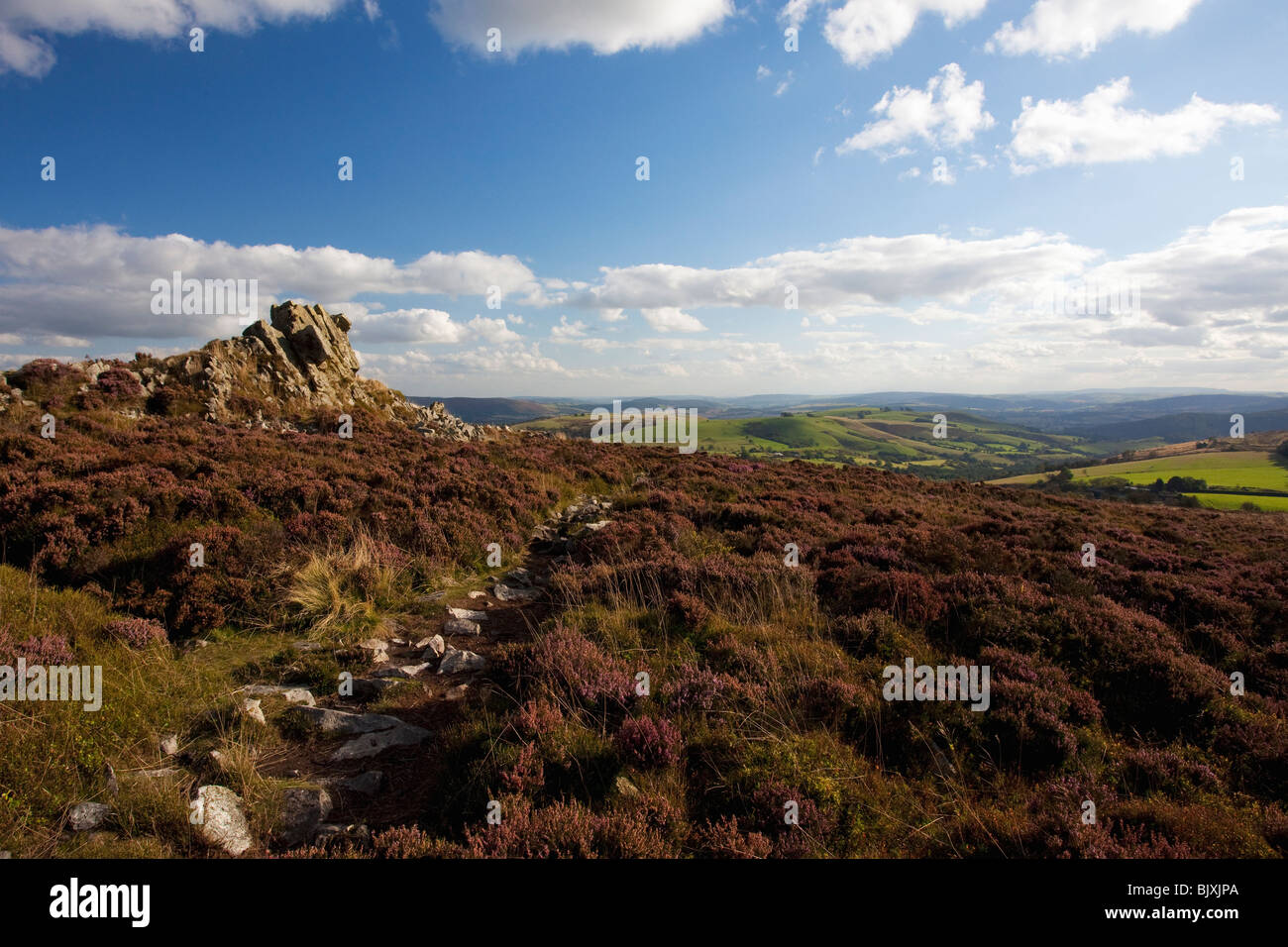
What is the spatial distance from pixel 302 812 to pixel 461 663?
→ 2.71m

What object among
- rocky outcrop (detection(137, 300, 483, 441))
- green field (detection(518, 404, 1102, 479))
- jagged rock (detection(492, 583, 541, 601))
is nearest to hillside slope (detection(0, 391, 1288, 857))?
jagged rock (detection(492, 583, 541, 601))

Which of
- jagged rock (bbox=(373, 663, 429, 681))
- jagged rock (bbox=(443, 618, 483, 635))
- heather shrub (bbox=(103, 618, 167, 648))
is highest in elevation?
heather shrub (bbox=(103, 618, 167, 648))

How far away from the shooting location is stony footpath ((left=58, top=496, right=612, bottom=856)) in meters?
3.95

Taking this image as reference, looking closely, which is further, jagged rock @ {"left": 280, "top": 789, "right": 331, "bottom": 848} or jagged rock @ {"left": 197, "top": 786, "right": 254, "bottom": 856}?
jagged rock @ {"left": 280, "top": 789, "right": 331, "bottom": 848}

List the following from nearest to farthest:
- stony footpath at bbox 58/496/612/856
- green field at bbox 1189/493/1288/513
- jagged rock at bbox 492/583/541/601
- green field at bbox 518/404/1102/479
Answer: stony footpath at bbox 58/496/612/856 < jagged rock at bbox 492/583/541/601 < green field at bbox 1189/493/1288/513 < green field at bbox 518/404/1102/479

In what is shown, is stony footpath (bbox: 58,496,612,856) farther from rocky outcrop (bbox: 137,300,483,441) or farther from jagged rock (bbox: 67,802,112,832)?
rocky outcrop (bbox: 137,300,483,441)

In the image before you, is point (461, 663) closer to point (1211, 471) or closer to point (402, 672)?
point (402, 672)

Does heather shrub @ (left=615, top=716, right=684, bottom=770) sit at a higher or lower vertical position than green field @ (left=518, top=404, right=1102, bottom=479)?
lower

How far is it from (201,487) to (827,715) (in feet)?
38.7

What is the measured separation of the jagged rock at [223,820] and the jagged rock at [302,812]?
0.79ft

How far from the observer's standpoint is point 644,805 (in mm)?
4051

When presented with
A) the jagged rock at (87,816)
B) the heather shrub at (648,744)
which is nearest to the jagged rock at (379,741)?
the jagged rock at (87,816)

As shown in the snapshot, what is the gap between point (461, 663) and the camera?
6848mm
